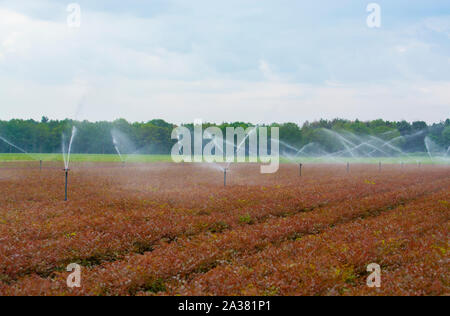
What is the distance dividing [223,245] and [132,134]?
320 feet

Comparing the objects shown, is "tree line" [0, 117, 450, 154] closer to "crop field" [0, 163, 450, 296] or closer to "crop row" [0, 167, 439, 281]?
"crop row" [0, 167, 439, 281]

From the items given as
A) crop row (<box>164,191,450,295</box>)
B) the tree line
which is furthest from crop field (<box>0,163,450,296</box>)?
the tree line

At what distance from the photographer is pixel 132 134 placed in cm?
10369

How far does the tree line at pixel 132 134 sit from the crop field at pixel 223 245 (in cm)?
8641

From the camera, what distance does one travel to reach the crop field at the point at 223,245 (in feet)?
23.8

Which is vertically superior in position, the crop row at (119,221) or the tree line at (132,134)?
the tree line at (132,134)

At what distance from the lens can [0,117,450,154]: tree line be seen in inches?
3814

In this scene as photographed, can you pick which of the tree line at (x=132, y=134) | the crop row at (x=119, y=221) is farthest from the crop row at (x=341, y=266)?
the tree line at (x=132, y=134)

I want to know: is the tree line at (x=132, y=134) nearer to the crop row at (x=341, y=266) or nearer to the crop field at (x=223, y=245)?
the crop field at (x=223, y=245)

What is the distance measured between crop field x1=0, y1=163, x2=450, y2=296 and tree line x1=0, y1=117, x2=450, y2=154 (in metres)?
86.4

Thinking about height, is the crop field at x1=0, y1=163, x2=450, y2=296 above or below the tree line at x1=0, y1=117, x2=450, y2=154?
below

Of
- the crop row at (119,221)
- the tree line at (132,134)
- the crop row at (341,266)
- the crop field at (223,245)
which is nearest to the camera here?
the crop row at (341,266)

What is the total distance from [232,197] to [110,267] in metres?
9.92
